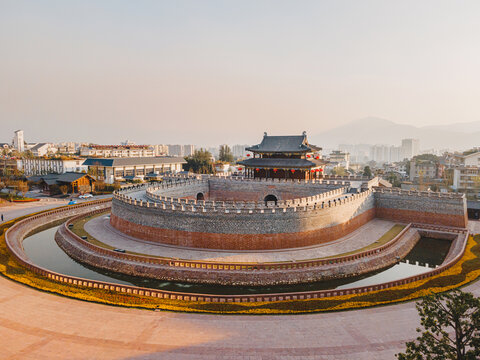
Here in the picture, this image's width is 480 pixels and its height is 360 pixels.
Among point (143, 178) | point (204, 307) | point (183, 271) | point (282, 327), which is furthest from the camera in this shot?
point (143, 178)

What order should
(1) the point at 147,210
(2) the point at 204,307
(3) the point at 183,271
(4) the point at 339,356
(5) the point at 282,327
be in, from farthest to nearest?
(1) the point at 147,210 → (3) the point at 183,271 → (2) the point at 204,307 → (5) the point at 282,327 → (4) the point at 339,356

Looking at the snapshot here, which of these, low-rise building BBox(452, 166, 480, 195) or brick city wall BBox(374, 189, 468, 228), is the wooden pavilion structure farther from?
low-rise building BBox(452, 166, 480, 195)

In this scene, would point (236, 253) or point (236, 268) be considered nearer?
point (236, 268)

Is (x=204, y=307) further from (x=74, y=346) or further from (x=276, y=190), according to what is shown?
(x=276, y=190)

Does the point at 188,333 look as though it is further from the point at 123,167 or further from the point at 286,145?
the point at 123,167

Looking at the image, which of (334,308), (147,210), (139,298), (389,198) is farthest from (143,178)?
(334,308)

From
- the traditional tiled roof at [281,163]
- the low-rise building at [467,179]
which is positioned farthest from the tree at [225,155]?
the low-rise building at [467,179]

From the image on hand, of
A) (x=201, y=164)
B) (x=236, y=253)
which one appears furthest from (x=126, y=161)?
(x=236, y=253)
